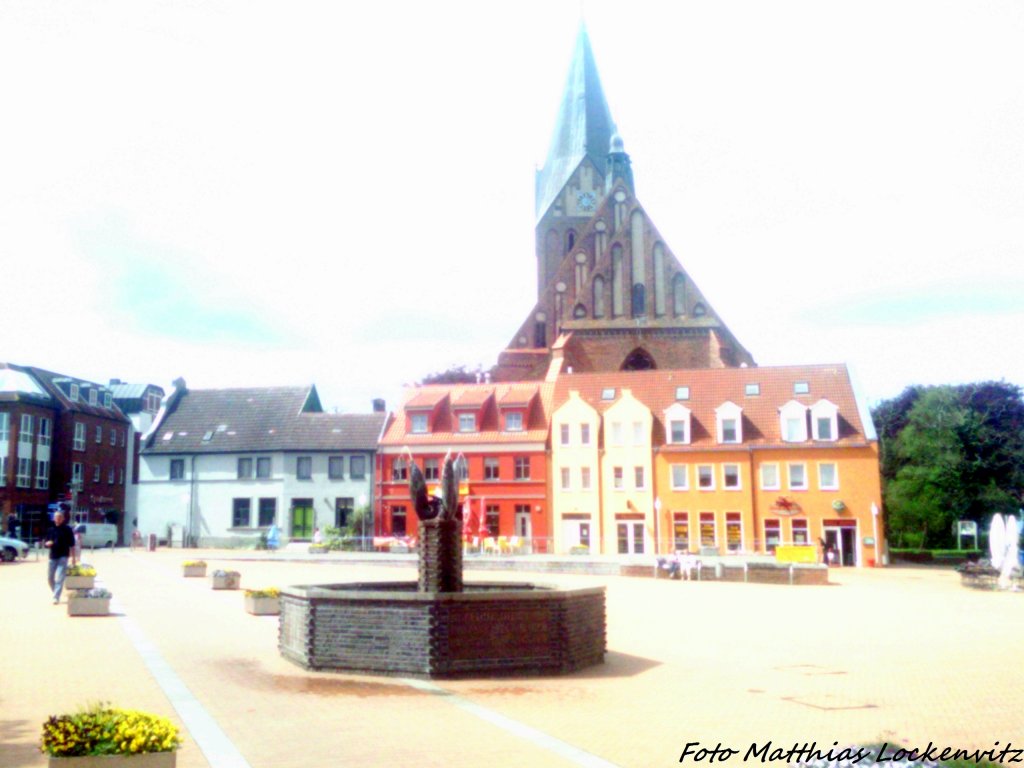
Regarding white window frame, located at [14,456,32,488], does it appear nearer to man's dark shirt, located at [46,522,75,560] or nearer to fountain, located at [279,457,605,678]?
man's dark shirt, located at [46,522,75,560]

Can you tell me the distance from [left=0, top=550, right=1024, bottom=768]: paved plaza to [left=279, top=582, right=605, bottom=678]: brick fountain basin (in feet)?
1.05

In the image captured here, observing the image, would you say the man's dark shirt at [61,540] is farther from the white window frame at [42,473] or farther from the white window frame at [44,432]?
the white window frame at [44,432]

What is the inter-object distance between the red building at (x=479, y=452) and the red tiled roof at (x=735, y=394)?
2366 millimetres

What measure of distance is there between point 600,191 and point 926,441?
4267 cm

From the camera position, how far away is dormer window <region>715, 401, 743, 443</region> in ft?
168

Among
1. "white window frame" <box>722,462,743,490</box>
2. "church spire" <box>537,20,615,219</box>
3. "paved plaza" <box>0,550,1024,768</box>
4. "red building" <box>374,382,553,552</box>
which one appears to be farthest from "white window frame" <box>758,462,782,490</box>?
"church spire" <box>537,20,615,219</box>

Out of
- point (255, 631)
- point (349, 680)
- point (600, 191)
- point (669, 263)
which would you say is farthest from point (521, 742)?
point (600, 191)

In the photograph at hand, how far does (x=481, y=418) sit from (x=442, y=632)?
44.0 meters

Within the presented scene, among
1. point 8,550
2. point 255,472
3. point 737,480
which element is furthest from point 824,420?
point 8,550

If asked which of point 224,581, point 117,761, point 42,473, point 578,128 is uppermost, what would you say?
point 578,128

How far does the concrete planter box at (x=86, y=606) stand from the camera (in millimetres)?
18625

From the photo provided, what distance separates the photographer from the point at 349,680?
1220cm

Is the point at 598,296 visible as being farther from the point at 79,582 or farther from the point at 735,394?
the point at 79,582

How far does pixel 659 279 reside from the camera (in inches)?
2515
